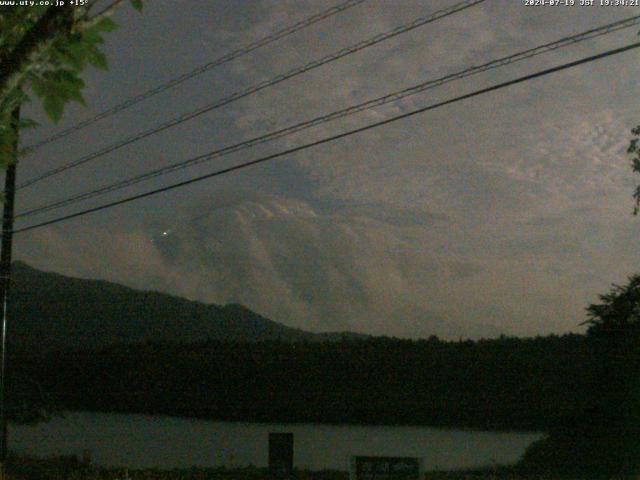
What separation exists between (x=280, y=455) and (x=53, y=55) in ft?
38.1

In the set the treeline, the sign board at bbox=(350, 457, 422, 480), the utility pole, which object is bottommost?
the sign board at bbox=(350, 457, 422, 480)

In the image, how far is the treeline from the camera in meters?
22.3

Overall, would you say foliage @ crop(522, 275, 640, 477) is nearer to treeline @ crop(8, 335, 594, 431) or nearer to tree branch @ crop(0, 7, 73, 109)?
treeline @ crop(8, 335, 594, 431)

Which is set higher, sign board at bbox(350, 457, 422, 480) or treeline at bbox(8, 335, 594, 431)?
treeline at bbox(8, 335, 594, 431)

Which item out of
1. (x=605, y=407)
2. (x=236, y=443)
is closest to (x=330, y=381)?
(x=236, y=443)

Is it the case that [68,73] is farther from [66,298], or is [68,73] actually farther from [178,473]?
[66,298]

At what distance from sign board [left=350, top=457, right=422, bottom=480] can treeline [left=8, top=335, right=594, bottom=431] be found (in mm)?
10366

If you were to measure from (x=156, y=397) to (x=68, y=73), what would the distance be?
964 inches

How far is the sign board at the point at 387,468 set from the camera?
11484 millimetres

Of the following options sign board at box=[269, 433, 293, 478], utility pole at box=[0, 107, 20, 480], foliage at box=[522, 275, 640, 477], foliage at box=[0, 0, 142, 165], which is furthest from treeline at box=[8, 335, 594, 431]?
foliage at box=[0, 0, 142, 165]

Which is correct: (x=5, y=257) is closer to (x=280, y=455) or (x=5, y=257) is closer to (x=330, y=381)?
(x=280, y=455)

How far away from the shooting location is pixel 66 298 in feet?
111

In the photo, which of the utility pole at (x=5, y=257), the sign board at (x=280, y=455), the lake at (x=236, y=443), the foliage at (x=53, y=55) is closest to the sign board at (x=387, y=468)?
the sign board at (x=280, y=455)

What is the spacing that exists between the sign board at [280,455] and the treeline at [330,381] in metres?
8.50
